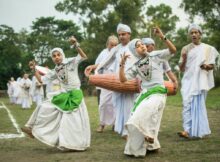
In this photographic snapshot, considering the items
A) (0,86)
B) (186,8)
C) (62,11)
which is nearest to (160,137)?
(186,8)

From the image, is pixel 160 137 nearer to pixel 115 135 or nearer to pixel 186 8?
pixel 115 135

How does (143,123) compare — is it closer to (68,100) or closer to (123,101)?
(68,100)

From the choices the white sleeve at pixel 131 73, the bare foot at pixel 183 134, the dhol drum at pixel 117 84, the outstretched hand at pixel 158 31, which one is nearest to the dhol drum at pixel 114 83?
the dhol drum at pixel 117 84

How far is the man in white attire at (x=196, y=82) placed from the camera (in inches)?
373

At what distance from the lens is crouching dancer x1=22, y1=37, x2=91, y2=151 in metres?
8.44

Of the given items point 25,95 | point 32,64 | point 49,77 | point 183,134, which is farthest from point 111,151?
point 25,95

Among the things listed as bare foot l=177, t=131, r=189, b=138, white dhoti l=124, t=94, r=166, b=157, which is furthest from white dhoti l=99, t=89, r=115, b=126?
white dhoti l=124, t=94, r=166, b=157

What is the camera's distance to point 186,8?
35156 millimetres

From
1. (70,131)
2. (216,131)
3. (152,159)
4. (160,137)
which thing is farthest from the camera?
(216,131)

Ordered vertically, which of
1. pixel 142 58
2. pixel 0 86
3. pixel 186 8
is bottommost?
pixel 0 86

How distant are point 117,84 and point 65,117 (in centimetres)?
175

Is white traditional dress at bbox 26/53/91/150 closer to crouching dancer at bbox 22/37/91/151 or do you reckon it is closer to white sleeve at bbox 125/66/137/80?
crouching dancer at bbox 22/37/91/151

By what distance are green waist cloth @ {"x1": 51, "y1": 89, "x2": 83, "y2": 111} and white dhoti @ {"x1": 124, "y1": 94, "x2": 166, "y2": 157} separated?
1.54 meters

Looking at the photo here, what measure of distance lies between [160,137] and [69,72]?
2.50 metres
